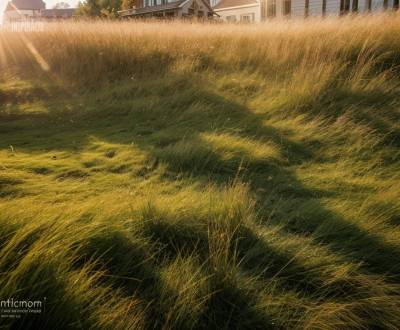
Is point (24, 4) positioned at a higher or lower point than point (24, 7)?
higher

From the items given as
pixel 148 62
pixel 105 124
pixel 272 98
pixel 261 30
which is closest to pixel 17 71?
pixel 148 62

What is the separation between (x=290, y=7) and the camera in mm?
24219

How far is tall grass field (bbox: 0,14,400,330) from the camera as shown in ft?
6.93

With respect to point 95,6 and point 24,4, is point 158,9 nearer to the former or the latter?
point 95,6

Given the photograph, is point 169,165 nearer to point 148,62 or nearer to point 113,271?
point 113,271

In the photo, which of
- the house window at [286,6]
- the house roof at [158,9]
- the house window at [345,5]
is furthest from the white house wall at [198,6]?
the house window at [345,5]

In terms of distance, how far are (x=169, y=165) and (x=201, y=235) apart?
1.66 m

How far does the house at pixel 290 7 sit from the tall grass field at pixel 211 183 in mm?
7918

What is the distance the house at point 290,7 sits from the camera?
18812mm

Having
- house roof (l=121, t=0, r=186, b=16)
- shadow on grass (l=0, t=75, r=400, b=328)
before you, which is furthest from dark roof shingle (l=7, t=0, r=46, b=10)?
shadow on grass (l=0, t=75, r=400, b=328)

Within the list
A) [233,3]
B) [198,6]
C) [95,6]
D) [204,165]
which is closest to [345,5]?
[233,3]

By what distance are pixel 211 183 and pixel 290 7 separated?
2354 centimetres

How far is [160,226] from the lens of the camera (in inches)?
111

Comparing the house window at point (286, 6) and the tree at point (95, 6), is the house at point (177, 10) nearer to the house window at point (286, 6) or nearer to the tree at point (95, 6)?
the tree at point (95, 6)
